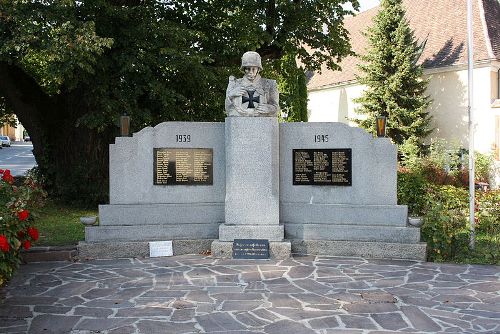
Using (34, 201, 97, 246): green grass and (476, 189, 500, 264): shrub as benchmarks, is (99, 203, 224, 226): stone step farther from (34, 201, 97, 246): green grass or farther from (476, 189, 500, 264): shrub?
(476, 189, 500, 264): shrub

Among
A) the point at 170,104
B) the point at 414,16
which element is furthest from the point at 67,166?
the point at 414,16

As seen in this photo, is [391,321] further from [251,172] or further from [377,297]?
[251,172]

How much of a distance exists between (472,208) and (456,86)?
661 inches

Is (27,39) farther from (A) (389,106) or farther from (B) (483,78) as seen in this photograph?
(B) (483,78)

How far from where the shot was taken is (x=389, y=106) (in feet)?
75.7

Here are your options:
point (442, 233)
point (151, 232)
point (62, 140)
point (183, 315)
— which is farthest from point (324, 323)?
point (62, 140)

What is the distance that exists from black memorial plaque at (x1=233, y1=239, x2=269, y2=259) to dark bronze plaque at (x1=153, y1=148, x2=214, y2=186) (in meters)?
1.31

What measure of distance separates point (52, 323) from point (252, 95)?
5.04m

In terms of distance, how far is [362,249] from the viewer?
8992 millimetres

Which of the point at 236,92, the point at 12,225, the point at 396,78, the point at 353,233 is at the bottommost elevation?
the point at 353,233

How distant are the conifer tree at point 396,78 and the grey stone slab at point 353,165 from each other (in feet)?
47.5

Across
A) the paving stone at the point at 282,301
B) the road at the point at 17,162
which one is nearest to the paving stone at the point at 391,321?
Answer: the paving stone at the point at 282,301

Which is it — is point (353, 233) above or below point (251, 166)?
below

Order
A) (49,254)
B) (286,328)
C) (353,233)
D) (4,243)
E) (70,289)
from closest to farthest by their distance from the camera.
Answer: (4,243)
(286,328)
(70,289)
(49,254)
(353,233)
